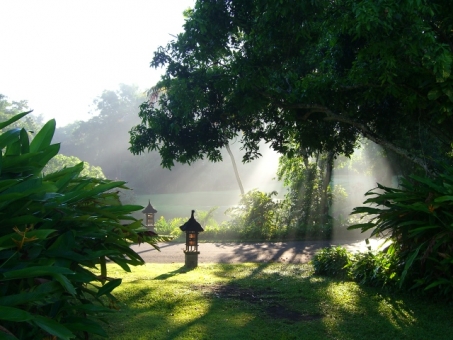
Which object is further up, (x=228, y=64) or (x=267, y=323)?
(x=228, y=64)

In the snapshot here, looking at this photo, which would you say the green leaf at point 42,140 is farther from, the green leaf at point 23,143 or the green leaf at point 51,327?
the green leaf at point 51,327

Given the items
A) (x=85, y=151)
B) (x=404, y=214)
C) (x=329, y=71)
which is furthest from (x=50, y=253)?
(x=85, y=151)

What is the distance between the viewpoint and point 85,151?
65812 millimetres

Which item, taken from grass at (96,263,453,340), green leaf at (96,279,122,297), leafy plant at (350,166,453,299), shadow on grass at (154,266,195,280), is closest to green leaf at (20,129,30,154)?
green leaf at (96,279,122,297)

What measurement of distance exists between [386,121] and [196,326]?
601 centimetres

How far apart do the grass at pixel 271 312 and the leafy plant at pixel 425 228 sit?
13.5 inches

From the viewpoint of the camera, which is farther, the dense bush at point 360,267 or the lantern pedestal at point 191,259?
the lantern pedestal at point 191,259

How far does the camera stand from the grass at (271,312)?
5176 millimetres

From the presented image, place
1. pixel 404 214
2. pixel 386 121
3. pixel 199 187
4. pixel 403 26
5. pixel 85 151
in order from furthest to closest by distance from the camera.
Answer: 1. pixel 85 151
2. pixel 199 187
3. pixel 386 121
4. pixel 404 214
5. pixel 403 26

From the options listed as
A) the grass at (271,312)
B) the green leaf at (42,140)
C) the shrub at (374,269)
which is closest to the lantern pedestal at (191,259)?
the grass at (271,312)

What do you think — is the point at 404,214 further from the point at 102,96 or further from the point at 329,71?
the point at 102,96

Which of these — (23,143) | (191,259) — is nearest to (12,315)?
(23,143)

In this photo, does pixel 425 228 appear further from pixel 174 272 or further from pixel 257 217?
pixel 257 217

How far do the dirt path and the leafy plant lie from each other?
229 inches
